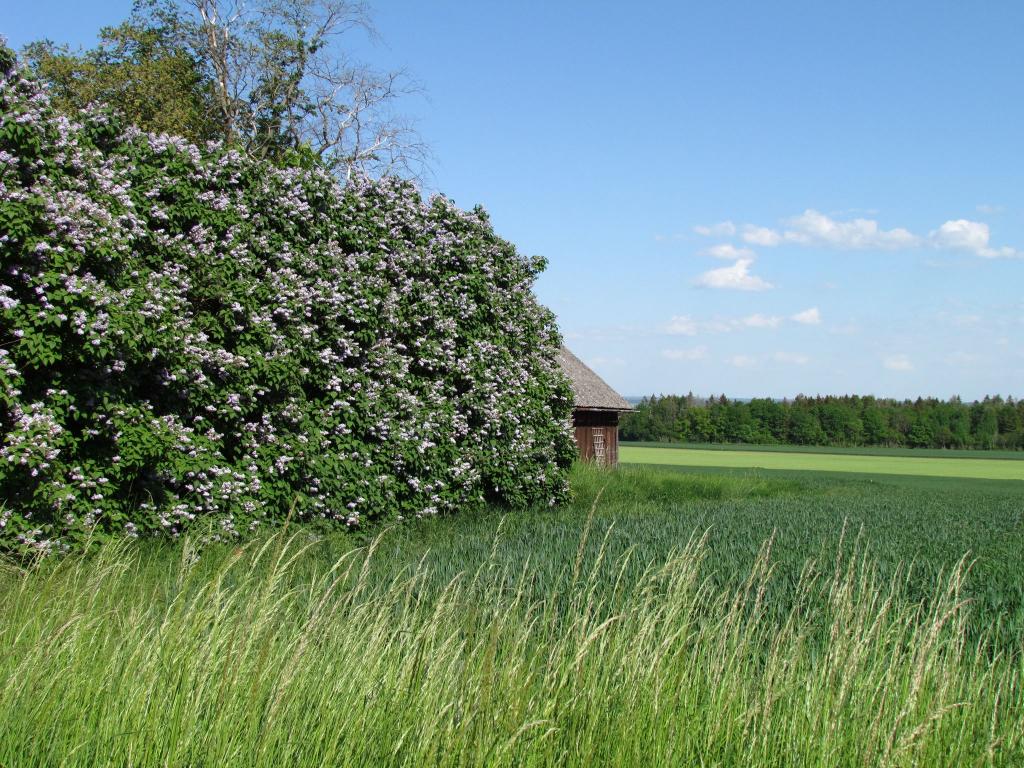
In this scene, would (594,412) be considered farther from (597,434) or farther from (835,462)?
(835,462)

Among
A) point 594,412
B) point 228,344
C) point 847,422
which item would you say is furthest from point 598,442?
point 847,422

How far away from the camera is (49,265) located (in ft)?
22.3

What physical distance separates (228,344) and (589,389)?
16.7 meters

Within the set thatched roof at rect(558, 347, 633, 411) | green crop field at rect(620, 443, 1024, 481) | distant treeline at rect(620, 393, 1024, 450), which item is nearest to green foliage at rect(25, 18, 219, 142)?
thatched roof at rect(558, 347, 633, 411)

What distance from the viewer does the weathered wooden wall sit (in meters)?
24.2

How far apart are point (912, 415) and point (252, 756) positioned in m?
48.8

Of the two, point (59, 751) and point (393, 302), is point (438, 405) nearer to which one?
point (393, 302)

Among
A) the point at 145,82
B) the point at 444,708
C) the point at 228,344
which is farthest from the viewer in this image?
the point at 145,82

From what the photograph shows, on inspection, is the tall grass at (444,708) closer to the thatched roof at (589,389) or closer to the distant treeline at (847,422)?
the thatched roof at (589,389)

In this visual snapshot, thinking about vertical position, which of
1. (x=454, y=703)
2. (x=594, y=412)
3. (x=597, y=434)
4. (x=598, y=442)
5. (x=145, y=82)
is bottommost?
(x=454, y=703)

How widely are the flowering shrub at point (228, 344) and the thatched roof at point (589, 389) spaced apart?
11.0 metres

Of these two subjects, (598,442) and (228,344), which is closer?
(228,344)

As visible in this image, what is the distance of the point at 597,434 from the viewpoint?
24984 millimetres

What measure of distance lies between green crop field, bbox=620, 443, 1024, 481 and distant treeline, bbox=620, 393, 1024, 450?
501 centimetres
